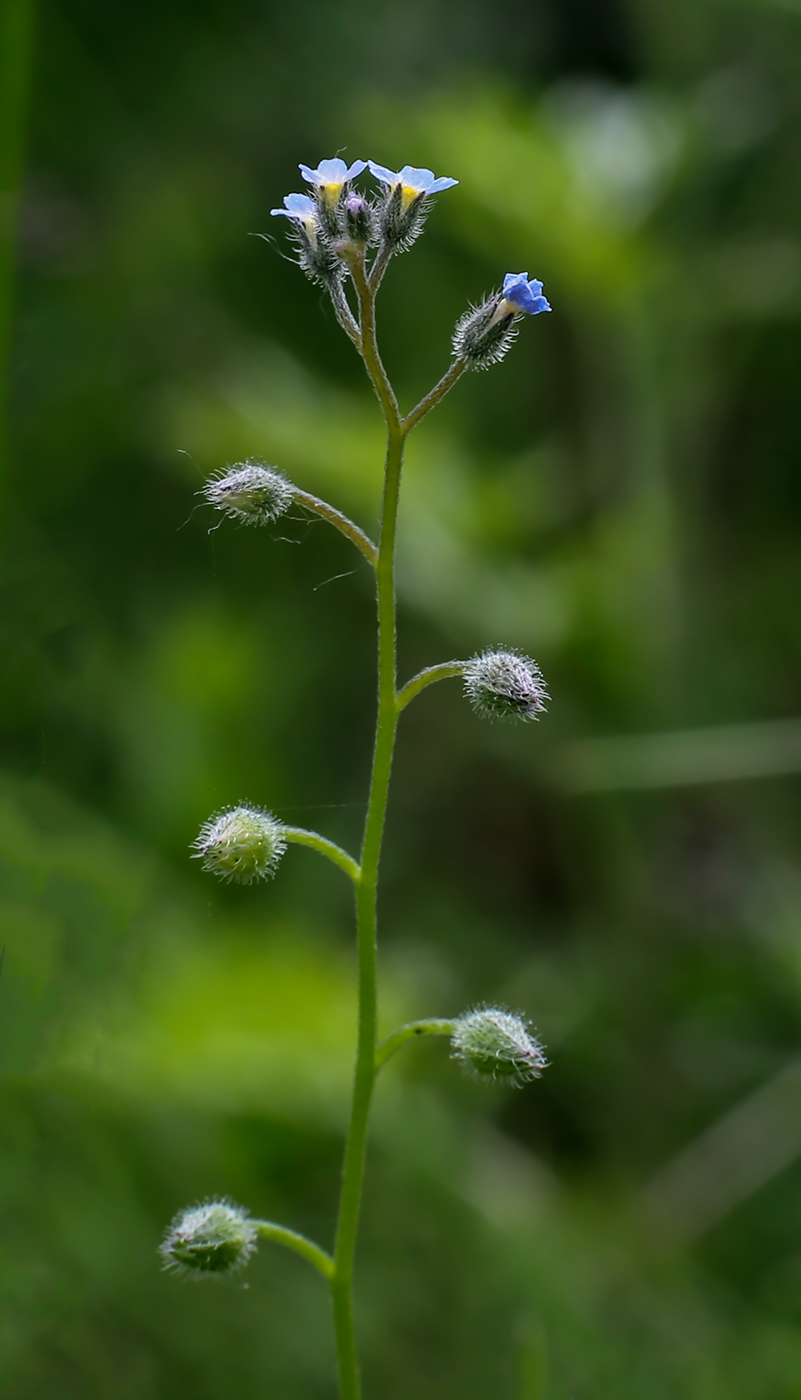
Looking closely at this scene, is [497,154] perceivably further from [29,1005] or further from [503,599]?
[29,1005]

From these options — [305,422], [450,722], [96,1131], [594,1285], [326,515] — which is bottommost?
[594,1285]

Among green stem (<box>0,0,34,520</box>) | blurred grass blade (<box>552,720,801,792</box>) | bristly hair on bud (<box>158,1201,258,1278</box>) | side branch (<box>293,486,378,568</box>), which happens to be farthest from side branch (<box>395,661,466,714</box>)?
blurred grass blade (<box>552,720,801,792</box>)

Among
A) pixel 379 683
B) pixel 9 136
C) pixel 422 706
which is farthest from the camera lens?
pixel 422 706

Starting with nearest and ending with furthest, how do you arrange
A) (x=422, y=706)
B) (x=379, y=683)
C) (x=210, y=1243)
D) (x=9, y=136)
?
(x=379, y=683) → (x=210, y=1243) → (x=9, y=136) → (x=422, y=706)

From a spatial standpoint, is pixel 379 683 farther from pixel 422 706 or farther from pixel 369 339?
pixel 422 706

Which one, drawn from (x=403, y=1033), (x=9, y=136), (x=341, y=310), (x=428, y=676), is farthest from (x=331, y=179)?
(x=9, y=136)

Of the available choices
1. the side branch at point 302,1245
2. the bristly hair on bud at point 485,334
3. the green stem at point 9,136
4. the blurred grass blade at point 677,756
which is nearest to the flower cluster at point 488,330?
the bristly hair on bud at point 485,334

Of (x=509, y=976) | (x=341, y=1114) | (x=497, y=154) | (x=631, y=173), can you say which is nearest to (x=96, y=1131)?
(x=341, y=1114)
